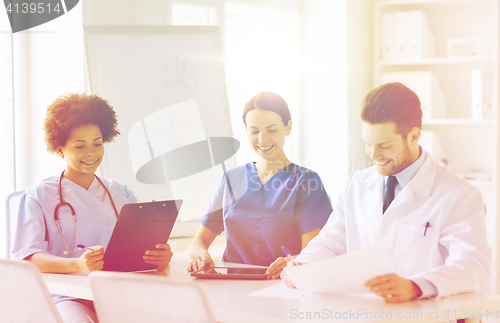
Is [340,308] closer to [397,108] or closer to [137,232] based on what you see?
[397,108]

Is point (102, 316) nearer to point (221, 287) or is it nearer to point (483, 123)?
point (221, 287)

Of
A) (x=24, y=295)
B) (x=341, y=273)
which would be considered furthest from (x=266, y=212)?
(x=24, y=295)

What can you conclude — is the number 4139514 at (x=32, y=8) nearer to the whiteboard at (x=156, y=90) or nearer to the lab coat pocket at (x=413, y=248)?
the whiteboard at (x=156, y=90)

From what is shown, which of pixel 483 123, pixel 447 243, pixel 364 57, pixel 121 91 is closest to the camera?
pixel 447 243

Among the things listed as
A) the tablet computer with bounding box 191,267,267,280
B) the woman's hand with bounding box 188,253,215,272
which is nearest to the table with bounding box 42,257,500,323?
the tablet computer with bounding box 191,267,267,280

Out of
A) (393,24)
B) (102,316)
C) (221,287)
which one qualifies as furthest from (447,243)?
(393,24)

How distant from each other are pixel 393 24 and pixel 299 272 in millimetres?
2128

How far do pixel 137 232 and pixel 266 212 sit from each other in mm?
490

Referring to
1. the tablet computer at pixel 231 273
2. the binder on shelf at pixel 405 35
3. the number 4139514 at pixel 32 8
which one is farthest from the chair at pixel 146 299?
the binder on shelf at pixel 405 35

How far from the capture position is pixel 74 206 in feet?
5.10

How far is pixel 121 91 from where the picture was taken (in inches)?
86.9

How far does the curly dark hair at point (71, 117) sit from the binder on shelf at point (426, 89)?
1726mm

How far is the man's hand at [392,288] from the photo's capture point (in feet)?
3.29

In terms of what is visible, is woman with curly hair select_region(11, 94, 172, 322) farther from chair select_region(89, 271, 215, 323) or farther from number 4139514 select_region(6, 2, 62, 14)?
number 4139514 select_region(6, 2, 62, 14)
